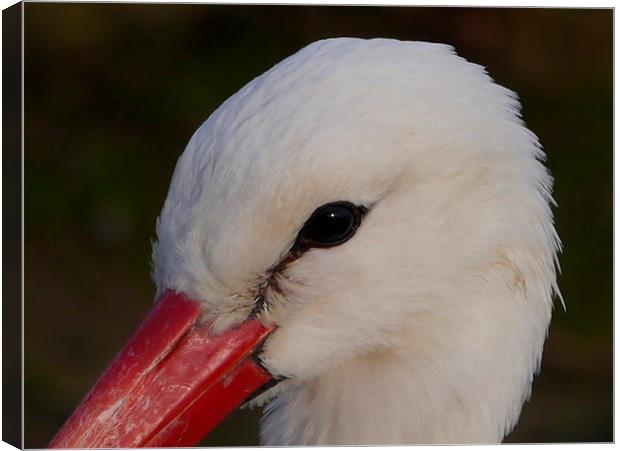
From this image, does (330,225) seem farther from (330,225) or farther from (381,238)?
(381,238)

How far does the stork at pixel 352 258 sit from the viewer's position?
249 cm

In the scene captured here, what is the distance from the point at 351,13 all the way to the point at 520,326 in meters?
1.38

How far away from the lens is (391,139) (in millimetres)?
2500

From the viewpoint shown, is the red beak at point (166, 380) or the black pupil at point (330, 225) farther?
the red beak at point (166, 380)

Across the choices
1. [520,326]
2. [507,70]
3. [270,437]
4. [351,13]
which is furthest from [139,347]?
[507,70]

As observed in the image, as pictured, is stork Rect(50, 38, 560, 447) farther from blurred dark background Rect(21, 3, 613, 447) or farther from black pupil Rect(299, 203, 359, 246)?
blurred dark background Rect(21, 3, 613, 447)

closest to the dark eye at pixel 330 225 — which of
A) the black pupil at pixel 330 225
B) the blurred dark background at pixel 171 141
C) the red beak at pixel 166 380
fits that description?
the black pupil at pixel 330 225

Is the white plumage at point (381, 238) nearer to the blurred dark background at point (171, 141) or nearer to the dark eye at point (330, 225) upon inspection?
the dark eye at point (330, 225)

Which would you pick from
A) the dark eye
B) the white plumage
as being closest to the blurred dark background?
the white plumage

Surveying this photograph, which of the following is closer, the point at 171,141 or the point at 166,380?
the point at 166,380

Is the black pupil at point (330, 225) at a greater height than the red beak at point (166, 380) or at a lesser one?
greater

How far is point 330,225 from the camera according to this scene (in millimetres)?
2514

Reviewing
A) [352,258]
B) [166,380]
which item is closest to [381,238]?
[352,258]

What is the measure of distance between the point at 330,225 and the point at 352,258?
0.13 metres
